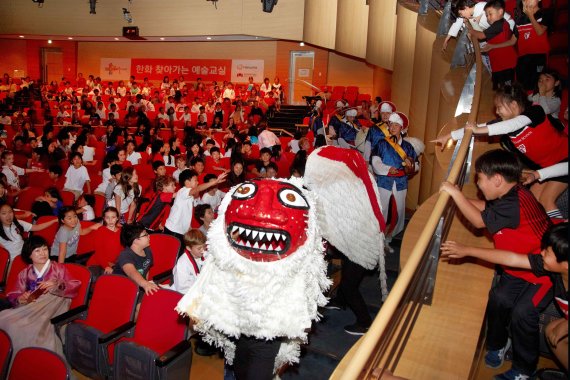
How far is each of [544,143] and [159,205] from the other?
4.09 meters

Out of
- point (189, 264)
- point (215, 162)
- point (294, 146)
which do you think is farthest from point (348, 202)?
point (294, 146)

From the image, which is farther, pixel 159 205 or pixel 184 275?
pixel 159 205

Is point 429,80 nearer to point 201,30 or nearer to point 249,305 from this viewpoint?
point 249,305

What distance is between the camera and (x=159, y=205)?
5.73 metres

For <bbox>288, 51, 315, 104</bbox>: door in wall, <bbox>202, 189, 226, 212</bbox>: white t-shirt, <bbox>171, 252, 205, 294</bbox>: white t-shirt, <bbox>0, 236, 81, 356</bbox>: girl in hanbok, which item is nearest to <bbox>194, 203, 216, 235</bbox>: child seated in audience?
<bbox>202, 189, 226, 212</bbox>: white t-shirt

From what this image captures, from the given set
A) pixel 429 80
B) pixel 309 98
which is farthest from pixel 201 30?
pixel 429 80

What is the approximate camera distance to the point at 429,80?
757 centimetres

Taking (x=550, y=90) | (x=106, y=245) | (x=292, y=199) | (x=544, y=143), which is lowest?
(x=106, y=245)

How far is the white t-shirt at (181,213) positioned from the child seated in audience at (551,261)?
132 inches

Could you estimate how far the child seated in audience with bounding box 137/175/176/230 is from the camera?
225 inches

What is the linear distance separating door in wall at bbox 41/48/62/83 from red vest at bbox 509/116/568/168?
22498mm

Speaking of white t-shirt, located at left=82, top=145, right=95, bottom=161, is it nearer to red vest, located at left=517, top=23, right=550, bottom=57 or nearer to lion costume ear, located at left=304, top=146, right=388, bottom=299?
lion costume ear, located at left=304, top=146, right=388, bottom=299

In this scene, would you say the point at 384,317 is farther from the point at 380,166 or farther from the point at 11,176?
the point at 11,176

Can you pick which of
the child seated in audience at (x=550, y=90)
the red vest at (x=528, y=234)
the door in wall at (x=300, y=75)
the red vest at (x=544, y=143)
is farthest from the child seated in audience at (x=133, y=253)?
the door in wall at (x=300, y=75)
